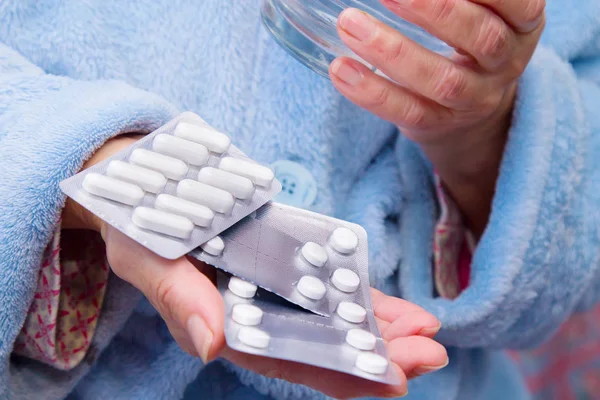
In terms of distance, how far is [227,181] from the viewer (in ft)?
1.04

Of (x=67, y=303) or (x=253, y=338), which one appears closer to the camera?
(x=253, y=338)

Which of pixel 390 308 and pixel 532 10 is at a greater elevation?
pixel 532 10

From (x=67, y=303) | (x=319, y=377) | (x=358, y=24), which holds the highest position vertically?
(x=358, y=24)

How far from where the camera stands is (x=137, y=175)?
0.99 feet

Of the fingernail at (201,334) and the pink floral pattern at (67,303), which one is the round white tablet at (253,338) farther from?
the pink floral pattern at (67,303)

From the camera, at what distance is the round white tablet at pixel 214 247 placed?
29 cm

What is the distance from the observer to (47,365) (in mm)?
386

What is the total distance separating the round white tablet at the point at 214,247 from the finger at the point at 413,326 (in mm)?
94

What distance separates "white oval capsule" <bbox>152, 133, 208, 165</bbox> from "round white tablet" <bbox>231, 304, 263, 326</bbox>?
9cm

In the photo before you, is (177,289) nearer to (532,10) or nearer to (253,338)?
(253,338)

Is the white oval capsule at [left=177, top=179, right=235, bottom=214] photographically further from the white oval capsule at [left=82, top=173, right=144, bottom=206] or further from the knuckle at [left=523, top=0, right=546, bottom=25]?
the knuckle at [left=523, top=0, right=546, bottom=25]

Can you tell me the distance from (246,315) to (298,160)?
186mm

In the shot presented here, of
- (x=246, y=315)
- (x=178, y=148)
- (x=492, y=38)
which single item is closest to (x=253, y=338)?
(x=246, y=315)

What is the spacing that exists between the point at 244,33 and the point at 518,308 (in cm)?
29
